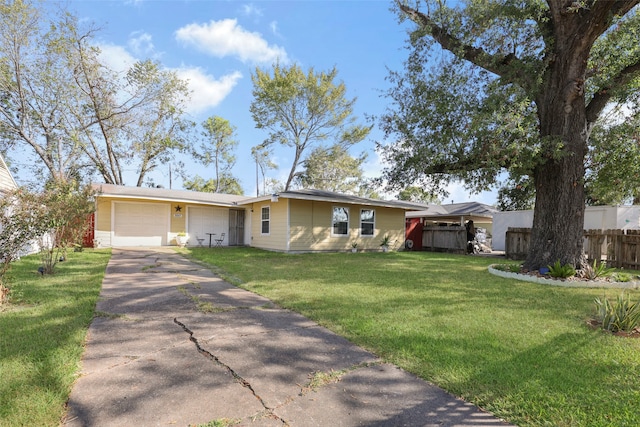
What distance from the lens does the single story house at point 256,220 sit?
13.9 meters

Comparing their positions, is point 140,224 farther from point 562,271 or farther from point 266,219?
point 562,271

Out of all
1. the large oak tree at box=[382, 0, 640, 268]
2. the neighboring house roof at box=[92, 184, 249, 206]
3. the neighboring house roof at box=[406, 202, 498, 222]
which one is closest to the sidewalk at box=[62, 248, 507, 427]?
the large oak tree at box=[382, 0, 640, 268]

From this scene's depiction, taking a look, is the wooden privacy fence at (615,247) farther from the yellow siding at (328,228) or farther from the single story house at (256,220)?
the yellow siding at (328,228)

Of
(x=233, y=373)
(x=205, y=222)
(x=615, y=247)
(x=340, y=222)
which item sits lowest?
(x=233, y=373)

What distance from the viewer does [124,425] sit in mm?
2041

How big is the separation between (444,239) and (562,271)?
10.3 meters

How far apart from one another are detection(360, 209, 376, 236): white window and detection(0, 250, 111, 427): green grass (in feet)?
37.2

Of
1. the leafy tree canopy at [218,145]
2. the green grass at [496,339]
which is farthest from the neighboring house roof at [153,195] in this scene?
the leafy tree canopy at [218,145]

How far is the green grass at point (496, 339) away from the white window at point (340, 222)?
7641 millimetres

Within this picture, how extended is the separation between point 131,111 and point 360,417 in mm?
23204

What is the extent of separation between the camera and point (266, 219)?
1536 cm

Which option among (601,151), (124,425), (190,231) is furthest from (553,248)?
(190,231)

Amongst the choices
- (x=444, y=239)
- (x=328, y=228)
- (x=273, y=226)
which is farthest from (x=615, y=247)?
(x=273, y=226)

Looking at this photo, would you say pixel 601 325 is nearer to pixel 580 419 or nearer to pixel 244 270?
pixel 580 419
